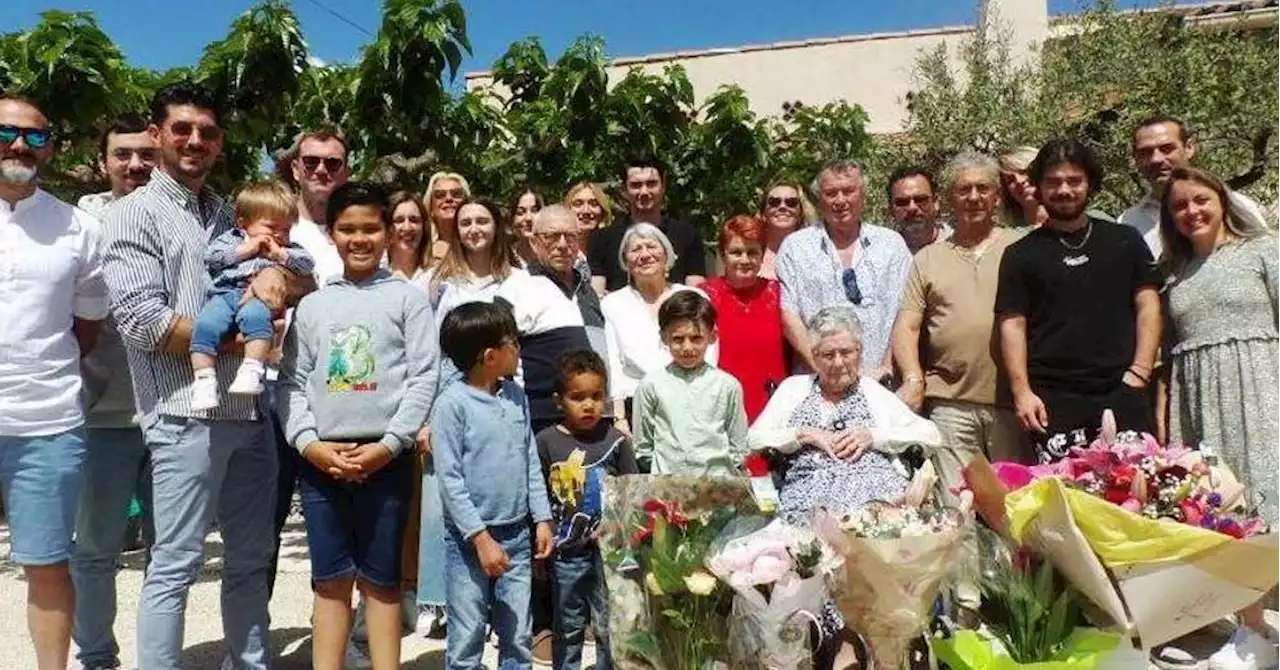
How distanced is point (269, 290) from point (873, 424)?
7.85 ft

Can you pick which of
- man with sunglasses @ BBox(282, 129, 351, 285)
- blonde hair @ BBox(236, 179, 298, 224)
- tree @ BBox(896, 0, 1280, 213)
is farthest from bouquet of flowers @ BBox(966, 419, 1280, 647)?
tree @ BBox(896, 0, 1280, 213)

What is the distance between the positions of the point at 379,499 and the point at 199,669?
1706mm

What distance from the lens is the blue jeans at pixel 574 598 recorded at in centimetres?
407

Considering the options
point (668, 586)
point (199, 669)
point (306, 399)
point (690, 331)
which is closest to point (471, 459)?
point (306, 399)

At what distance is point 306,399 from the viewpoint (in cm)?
378

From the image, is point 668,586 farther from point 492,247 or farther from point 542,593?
point 492,247

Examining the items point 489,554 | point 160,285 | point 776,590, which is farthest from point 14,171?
point 776,590

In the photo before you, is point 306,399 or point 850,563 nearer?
point 850,563

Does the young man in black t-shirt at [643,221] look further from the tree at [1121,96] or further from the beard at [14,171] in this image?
the tree at [1121,96]

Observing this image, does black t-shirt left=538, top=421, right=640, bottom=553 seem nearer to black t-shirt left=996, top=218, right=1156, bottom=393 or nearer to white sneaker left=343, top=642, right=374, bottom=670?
white sneaker left=343, top=642, right=374, bottom=670

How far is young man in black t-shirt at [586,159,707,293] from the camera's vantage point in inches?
237

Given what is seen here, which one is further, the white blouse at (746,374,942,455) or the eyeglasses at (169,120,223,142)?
the white blouse at (746,374,942,455)

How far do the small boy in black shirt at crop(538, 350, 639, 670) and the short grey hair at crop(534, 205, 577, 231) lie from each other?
992 mm

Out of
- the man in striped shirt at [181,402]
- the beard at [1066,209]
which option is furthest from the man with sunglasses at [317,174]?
the beard at [1066,209]
